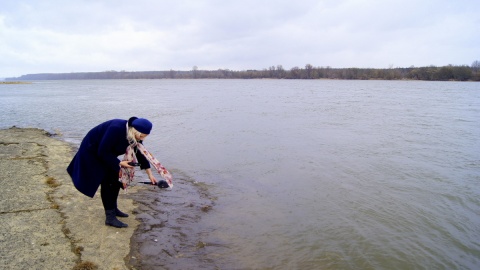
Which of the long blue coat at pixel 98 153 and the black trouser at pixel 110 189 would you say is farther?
the black trouser at pixel 110 189

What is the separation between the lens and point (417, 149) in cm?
1223

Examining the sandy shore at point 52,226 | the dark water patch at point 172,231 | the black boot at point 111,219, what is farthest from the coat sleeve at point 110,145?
the dark water patch at point 172,231

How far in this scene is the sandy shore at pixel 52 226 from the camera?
13.8 ft

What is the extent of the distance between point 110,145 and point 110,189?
0.96 m

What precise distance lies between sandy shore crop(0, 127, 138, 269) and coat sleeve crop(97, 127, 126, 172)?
1.17m

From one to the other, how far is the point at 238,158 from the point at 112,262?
702 cm

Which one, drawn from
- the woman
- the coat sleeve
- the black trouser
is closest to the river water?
the black trouser

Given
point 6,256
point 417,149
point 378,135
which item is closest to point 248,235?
point 6,256

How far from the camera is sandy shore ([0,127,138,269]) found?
4.21 metres

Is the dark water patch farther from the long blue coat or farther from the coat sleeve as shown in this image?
the coat sleeve

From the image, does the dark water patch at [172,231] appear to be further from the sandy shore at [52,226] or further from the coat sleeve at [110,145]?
the coat sleeve at [110,145]

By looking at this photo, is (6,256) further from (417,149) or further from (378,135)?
(378,135)

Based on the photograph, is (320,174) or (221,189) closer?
(221,189)

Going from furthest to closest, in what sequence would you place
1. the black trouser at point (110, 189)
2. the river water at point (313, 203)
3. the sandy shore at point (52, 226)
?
the river water at point (313, 203) → the black trouser at point (110, 189) → the sandy shore at point (52, 226)
